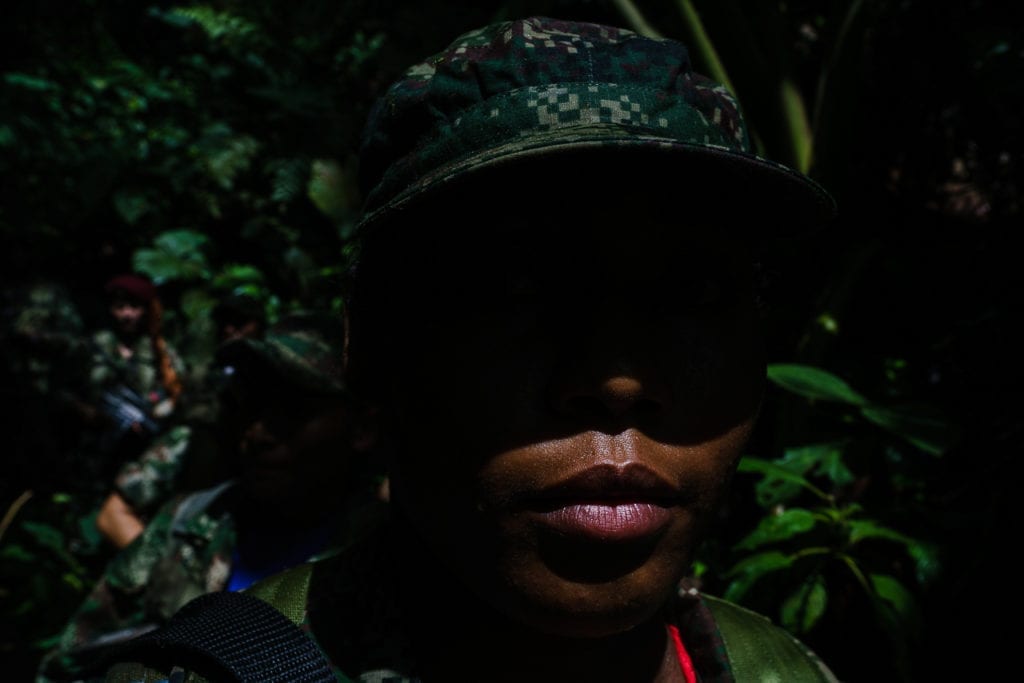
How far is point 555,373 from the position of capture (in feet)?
3.35

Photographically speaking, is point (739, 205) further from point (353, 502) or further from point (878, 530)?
point (353, 502)

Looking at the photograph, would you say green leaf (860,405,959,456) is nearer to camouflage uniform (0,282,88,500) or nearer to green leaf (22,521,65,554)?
green leaf (22,521,65,554)

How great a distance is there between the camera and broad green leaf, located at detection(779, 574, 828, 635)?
2.03 metres

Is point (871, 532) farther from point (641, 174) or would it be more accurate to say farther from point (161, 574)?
point (161, 574)

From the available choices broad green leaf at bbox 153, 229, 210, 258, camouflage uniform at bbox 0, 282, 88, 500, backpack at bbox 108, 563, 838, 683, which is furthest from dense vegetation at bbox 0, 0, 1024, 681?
camouflage uniform at bbox 0, 282, 88, 500

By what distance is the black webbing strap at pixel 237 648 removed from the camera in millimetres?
1023

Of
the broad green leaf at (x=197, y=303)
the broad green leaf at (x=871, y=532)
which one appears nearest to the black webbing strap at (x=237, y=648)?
the broad green leaf at (x=871, y=532)

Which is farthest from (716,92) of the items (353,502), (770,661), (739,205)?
(353,502)

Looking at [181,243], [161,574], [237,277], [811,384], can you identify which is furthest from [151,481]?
[181,243]

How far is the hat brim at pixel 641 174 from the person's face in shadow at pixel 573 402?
4cm

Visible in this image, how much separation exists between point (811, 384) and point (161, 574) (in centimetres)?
228

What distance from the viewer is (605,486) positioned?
1.00m

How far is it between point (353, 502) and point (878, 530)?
1634 mm

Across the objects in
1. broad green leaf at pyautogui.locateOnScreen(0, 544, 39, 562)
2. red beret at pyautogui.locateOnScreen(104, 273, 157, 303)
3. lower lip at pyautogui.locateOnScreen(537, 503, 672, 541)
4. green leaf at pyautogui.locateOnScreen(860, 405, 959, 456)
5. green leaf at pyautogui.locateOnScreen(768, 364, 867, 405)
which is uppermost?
lower lip at pyautogui.locateOnScreen(537, 503, 672, 541)
